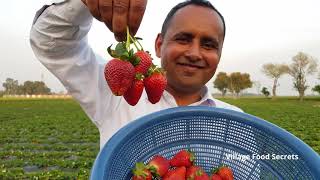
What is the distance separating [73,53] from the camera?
202 centimetres

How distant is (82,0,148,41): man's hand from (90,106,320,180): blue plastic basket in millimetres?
496

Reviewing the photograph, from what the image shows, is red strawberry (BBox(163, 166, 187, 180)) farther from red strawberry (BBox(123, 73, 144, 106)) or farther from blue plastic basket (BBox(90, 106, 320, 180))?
red strawberry (BBox(123, 73, 144, 106))

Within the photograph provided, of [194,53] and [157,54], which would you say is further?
[157,54]

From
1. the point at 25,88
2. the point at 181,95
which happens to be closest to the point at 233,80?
the point at 25,88

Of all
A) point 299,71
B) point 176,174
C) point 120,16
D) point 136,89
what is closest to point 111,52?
point 136,89

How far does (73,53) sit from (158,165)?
0.67m

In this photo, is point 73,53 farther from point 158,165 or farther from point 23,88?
point 23,88

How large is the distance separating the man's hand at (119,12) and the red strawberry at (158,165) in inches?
31.7

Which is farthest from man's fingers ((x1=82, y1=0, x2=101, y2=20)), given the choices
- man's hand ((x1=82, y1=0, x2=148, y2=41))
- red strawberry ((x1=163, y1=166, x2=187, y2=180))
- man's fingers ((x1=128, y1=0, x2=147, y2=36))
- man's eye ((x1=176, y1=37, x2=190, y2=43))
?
man's eye ((x1=176, y1=37, x2=190, y2=43))

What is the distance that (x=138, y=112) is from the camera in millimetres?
2250

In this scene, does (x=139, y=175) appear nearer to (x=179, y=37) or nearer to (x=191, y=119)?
(x=191, y=119)

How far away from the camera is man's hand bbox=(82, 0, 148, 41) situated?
1196 mm

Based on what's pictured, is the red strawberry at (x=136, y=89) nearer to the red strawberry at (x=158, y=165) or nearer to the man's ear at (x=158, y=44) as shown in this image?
the red strawberry at (x=158, y=165)

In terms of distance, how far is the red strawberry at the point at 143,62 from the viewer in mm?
1524
